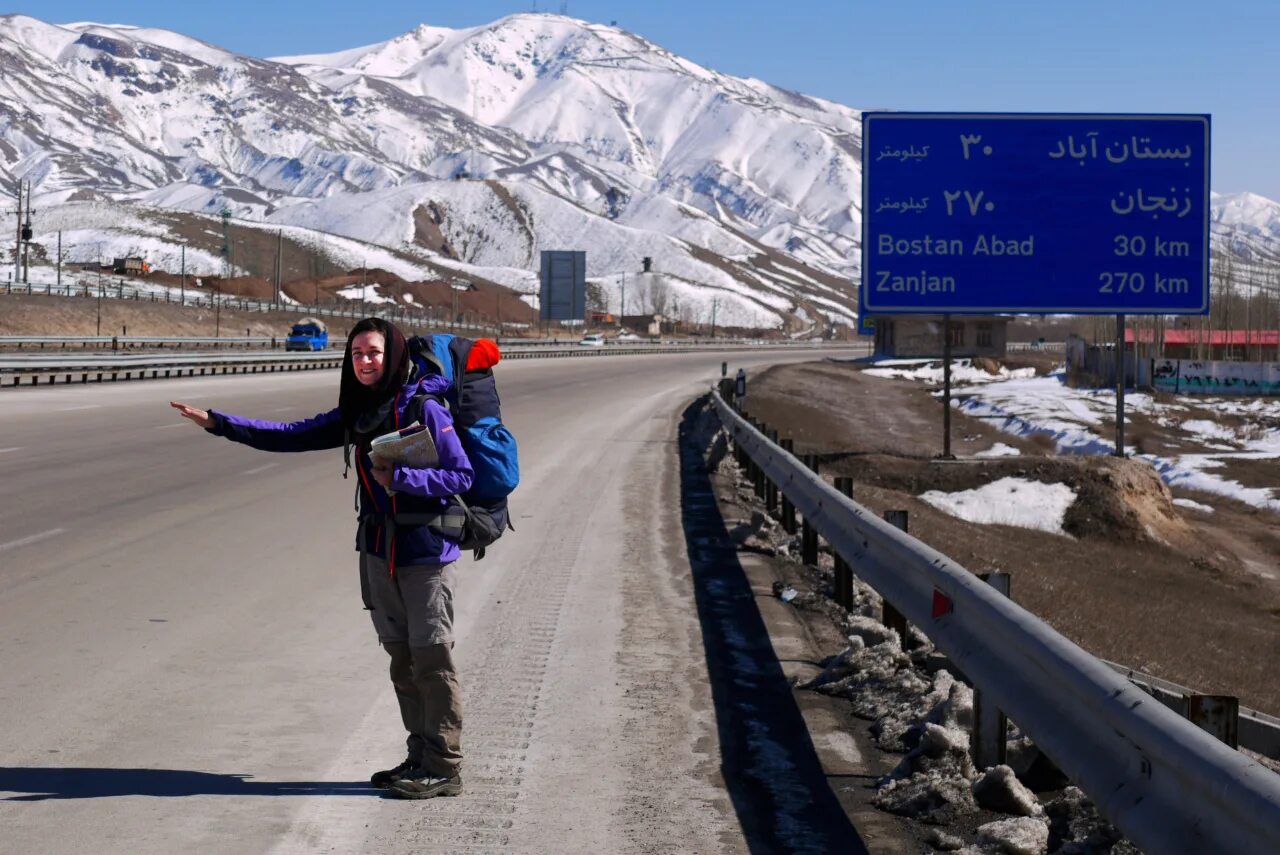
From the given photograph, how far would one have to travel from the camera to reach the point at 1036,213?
975 inches

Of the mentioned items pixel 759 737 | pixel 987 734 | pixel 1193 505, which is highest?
pixel 987 734

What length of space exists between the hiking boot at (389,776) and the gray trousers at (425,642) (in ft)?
0.12

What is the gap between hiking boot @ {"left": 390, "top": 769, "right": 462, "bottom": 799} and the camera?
19.2ft

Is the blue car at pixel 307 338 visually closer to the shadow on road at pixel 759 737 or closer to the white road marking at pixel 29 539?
the white road marking at pixel 29 539

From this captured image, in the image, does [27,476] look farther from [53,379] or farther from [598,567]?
[53,379]

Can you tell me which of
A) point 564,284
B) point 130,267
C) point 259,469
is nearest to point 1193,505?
point 259,469

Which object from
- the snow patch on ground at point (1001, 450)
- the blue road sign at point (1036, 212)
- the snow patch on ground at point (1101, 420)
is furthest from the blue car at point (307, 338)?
the blue road sign at point (1036, 212)

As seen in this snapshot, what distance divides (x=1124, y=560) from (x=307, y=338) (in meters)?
62.5

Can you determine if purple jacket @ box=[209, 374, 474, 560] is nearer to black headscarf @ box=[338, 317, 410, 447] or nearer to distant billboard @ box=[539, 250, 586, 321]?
black headscarf @ box=[338, 317, 410, 447]

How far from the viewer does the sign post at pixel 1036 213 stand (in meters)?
24.6

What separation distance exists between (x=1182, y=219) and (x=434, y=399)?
69.9ft

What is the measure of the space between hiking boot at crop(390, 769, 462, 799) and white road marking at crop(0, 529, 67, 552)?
23.5 ft

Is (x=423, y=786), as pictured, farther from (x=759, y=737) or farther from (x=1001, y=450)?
(x=1001, y=450)

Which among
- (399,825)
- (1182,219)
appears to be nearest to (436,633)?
(399,825)
